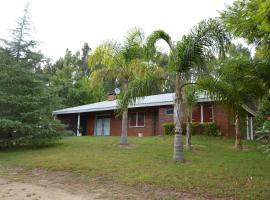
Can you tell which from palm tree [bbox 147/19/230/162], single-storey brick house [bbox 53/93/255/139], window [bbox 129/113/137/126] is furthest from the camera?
window [bbox 129/113/137/126]

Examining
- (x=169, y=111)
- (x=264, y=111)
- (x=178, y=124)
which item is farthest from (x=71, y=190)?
(x=169, y=111)

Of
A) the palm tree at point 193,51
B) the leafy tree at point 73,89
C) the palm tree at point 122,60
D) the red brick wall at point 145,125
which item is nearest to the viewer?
the palm tree at point 193,51

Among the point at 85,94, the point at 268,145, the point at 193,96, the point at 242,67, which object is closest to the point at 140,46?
the point at 193,96

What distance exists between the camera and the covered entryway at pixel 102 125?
28828mm

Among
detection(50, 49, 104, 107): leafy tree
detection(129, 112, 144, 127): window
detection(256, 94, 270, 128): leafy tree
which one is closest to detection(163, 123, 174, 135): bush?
detection(129, 112, 144, 127): window

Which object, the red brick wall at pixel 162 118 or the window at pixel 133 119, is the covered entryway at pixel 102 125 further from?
the red brick wall at pixel 162 118

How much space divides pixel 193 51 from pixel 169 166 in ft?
13.1

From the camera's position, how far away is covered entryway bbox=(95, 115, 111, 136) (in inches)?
1135

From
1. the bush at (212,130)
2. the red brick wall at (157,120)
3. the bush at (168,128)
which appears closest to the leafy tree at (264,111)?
the red brick wall at (157,120)

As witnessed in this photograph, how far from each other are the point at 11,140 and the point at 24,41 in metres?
5.45

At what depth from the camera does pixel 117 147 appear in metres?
15.6

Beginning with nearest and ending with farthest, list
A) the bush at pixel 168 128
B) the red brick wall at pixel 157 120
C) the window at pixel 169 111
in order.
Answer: the red brick wall at pixel 157 120, the bush at pixel 168 128, the window at pixel 169 111

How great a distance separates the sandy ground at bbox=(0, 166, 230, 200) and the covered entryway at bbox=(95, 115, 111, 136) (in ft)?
61.1

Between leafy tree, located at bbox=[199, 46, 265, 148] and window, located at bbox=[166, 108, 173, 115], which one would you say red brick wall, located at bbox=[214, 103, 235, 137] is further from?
leafy tree, located at bbox=[199, 46, 265, 148]
